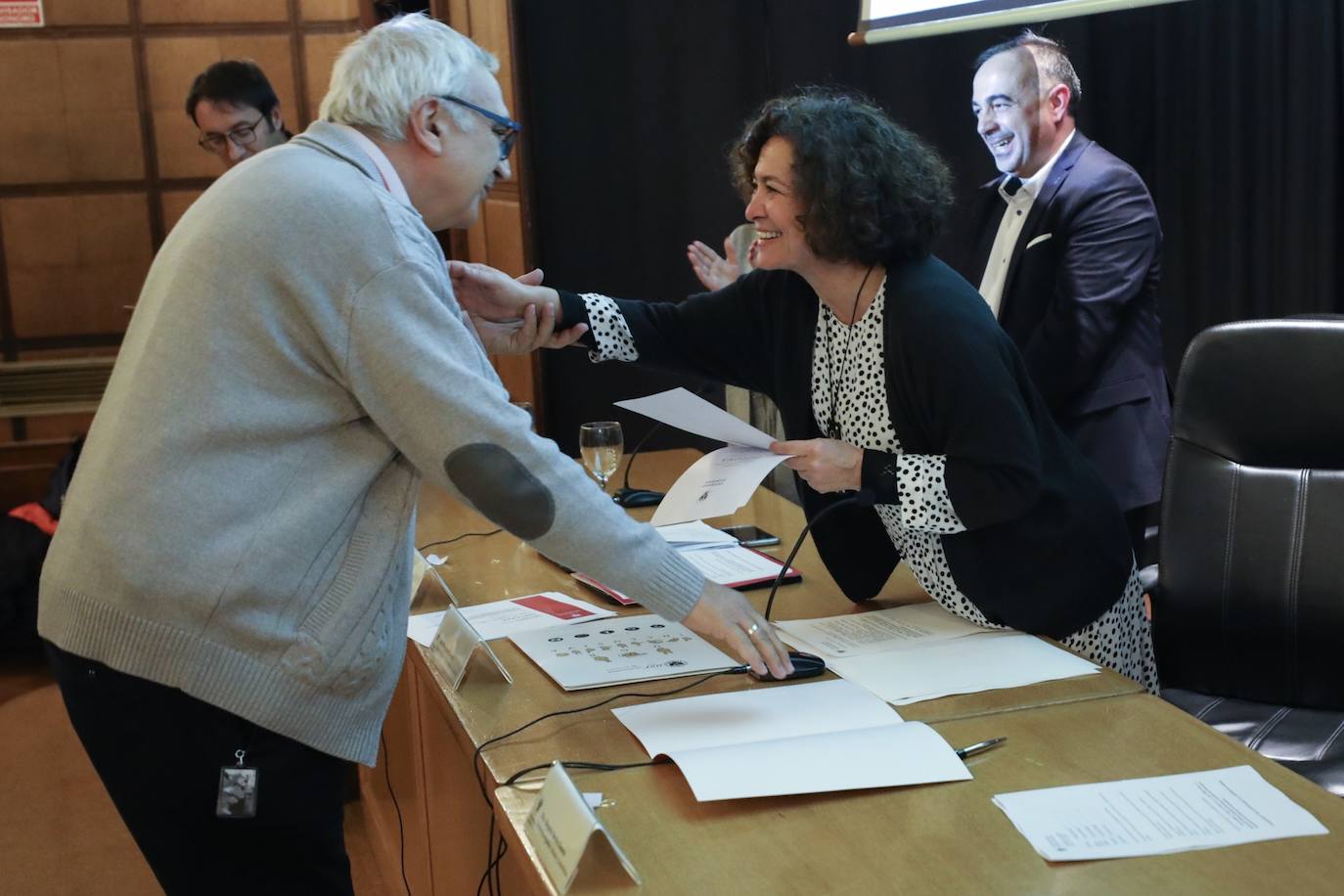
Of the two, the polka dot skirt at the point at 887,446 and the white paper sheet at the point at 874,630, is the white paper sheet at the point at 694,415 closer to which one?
the polka dot skirt at the point at 887,446

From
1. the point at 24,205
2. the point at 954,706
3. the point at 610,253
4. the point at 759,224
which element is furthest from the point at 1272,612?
the point at 24,205

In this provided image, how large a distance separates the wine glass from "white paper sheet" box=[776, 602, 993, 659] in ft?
2.52

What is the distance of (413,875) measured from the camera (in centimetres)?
258

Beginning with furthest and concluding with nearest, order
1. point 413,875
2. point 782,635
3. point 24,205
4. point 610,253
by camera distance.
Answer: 1. point 24,205
2. point 610,253
3. point 413,875
4. point 782,635

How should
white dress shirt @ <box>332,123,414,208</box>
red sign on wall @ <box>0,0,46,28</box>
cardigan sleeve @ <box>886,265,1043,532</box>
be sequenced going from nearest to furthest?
white dress shirt @ <box>332,123,414,208</box>
cardigan sleeve @ <box>886,265,1043,532</box>
red sign on wall @ <box>0,0,46,28</box>

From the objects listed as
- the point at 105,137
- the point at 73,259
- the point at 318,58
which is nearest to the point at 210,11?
the point at 318,58

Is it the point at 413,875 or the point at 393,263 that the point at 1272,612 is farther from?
the point at 413,875

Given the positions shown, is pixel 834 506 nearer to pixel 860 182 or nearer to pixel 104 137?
pixel 860 182

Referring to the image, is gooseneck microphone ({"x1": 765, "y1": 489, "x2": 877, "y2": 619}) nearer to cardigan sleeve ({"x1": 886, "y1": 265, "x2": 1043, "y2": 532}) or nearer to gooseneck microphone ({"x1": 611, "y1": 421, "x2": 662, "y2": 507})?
cardigan sleeve ({"x1": 886, "y1": 265, "x2": 1043, "y2": 532})

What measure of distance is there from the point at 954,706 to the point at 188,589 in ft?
Answer: 2.76

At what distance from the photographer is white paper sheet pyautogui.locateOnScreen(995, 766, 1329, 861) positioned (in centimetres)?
115

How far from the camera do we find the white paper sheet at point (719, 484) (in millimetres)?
1693

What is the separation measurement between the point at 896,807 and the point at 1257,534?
1066mm

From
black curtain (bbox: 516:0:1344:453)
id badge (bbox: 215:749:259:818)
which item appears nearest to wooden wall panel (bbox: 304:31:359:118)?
black curtain (bbox: 516:0:1344:453)
